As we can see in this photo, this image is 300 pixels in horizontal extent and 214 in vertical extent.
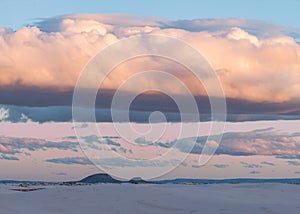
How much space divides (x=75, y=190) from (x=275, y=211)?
11013 millimetres

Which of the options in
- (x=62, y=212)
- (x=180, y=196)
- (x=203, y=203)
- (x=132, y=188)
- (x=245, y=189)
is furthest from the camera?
(x=245, y=189)

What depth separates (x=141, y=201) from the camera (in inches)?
1013

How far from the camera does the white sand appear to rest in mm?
23797

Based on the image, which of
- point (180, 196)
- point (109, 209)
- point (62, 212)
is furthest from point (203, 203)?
point (62, 212)

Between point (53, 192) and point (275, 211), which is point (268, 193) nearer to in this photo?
point (275, 211)

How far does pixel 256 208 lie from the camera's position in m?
24.5

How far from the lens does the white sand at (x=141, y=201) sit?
2380 cm

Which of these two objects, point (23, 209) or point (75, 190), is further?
point (75, 190)

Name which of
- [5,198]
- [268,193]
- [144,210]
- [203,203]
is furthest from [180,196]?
[5,198]

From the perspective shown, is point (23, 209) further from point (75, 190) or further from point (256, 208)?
point (256, 208)

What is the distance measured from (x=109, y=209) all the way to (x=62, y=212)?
6.75 ft

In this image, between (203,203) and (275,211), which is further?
(203,203)

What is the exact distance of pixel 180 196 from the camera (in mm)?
27656

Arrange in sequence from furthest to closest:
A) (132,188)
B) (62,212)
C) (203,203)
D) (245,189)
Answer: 1. (245,189)
2. (132,188)
3. (203,203)
4. (62,212)
